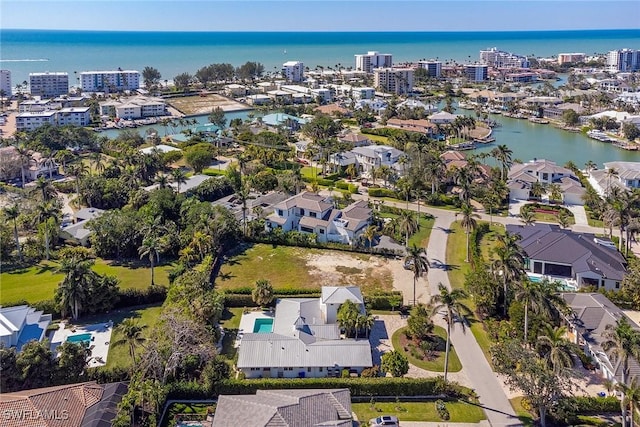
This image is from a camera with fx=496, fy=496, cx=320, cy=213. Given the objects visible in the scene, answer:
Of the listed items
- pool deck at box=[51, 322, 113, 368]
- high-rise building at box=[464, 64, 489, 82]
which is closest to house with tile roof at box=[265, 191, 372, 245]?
pool deck at box=[51, 322, 113, 368]

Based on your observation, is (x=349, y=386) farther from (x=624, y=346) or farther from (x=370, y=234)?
(x=370, y=234)

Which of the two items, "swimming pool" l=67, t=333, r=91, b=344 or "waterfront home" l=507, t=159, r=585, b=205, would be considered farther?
"waterfront home" l=507, t=159, r=585, b=205

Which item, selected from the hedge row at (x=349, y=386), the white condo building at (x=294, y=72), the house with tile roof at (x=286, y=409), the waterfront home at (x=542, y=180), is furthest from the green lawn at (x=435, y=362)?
the white condo building at (x=294, y=72)

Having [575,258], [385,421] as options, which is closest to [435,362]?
[385,421]

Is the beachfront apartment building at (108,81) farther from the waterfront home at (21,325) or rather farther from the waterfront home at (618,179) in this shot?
the waterfront home at (618,179)

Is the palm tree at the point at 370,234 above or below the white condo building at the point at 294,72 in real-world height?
below

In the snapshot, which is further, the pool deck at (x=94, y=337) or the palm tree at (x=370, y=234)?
the palm tree at (x=370, y=234)

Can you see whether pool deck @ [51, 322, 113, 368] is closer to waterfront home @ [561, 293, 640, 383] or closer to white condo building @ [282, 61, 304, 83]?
waterfront home @ [561, 293, 640, 383]
